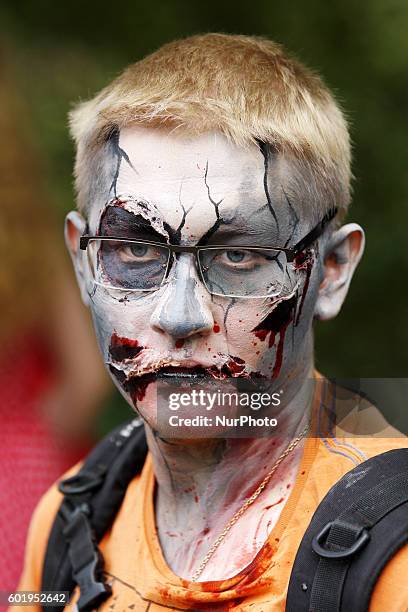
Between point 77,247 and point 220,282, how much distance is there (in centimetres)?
57

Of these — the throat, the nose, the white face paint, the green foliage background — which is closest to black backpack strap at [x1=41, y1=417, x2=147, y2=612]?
the throat

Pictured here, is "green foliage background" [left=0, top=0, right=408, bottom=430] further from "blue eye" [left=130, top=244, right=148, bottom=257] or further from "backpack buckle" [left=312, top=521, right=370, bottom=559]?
"backpack buckle" [left=312, top=521, right=370, bottom=559]

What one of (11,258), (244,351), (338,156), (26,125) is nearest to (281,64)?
(338,156)

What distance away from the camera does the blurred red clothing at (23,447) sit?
126 inches

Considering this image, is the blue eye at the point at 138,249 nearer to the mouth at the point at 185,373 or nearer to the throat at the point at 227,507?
the mouth at the point at 185,373

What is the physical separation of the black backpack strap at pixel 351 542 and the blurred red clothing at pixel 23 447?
139cm

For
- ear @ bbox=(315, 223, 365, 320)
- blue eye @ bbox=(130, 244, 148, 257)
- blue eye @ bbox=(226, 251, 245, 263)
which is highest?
blue eye @ bbox=(130, 244, 148, 257)

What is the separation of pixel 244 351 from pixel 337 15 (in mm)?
2887

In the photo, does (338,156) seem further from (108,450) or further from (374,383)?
(108,450)

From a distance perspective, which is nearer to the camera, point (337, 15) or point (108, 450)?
point (108, 450)

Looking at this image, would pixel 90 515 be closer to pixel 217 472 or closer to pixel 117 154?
pixel 217 472

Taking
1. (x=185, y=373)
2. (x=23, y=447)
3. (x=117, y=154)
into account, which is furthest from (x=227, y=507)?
(x=23, y=447)

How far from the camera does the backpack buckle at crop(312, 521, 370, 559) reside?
1.90m

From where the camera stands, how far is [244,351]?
218 centimetres
